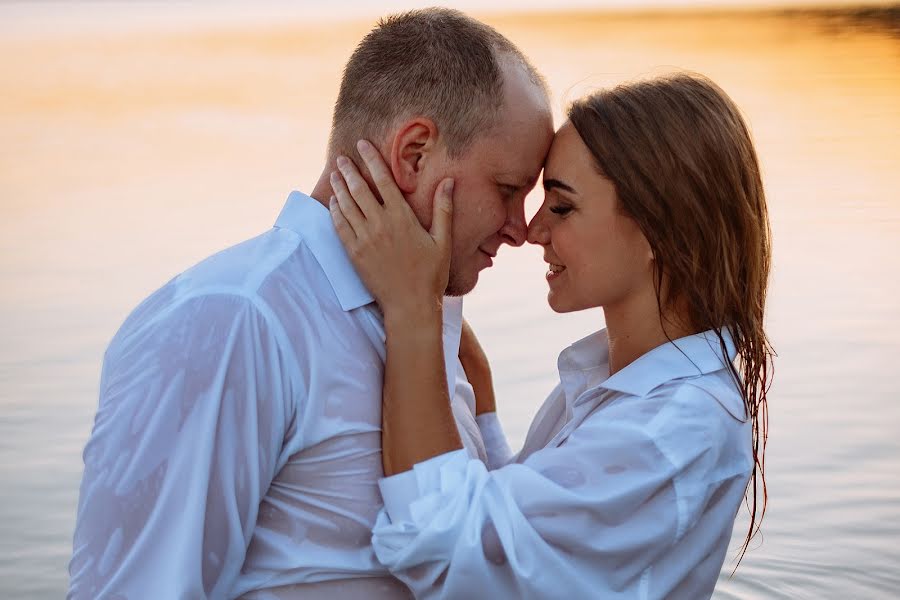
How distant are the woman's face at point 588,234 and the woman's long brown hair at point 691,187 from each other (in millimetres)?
25

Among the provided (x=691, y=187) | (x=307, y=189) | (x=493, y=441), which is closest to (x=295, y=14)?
(x=307, y=189)

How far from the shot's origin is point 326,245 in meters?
2.37

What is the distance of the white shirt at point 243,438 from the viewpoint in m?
2.15

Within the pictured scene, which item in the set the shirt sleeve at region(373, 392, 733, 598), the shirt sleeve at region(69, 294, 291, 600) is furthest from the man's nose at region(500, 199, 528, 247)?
the shirt sleeve at region(69, 294, 291, 600)

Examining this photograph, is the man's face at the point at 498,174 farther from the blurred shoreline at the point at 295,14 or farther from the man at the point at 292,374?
the blurred shoreline at the point at 295,14

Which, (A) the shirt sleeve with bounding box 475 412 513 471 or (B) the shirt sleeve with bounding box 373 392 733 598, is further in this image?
(A) the shirt sleeve with bounding box 475 412 513 471

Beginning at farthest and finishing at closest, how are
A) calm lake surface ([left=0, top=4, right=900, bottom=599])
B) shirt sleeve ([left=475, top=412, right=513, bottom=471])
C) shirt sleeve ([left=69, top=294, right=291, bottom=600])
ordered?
1. calm lake surface ([left=0, top=4, right=900, bottom=599])
2. shirt sleeve ([left=475, top=412, right=513, bottom=471])
3. shirt sleeve ([left=69, top=294, right=291, bottom=600])

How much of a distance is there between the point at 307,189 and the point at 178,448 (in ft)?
24.2

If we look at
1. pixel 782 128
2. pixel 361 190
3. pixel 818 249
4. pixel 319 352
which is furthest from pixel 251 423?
pixel 782 128

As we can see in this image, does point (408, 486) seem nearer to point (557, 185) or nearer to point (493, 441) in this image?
point (557, 185)

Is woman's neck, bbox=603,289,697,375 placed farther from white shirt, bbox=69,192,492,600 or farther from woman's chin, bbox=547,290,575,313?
white shirt, bbox=69,192,492,600

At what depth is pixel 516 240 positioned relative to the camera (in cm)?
265

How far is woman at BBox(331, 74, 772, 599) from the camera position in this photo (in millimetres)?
2277

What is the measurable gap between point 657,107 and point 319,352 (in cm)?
84
